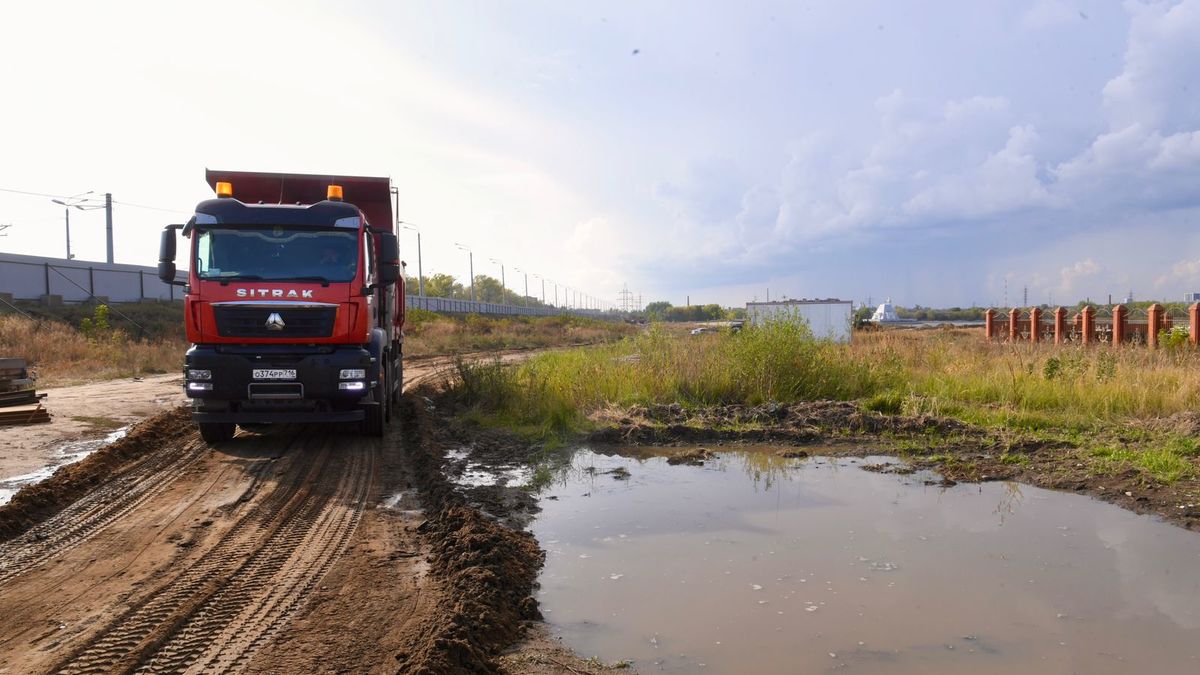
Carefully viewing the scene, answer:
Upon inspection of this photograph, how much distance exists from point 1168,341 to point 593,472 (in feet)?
56.6

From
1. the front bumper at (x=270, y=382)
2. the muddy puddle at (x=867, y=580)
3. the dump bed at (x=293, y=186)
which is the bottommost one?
the muddy puddle at (x=867, y=580)

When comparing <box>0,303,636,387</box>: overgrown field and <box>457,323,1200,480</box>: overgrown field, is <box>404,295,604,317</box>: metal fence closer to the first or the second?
<box>0,303,636,387</box>: overgrown field

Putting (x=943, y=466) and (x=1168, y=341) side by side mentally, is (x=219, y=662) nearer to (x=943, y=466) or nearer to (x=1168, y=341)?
(x=943, y=466)

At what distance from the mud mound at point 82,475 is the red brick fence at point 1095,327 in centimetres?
1713

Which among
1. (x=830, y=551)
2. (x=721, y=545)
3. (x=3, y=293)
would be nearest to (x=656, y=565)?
(x=721, y=545)

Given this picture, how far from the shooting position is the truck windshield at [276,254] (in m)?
8.62

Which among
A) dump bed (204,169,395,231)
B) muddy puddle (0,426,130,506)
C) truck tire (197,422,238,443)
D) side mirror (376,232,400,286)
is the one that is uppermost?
dump bed (204,169,395,231)

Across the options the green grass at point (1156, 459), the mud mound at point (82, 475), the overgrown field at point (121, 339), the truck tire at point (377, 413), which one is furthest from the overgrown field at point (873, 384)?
the overgrown field at point (121, 339)

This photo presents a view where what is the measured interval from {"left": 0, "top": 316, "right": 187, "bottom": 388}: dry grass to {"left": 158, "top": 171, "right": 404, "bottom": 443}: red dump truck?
12116 mm

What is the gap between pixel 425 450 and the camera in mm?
8844

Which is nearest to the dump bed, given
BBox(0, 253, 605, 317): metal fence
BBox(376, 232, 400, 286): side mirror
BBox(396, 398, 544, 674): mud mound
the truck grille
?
BBox(376, 232, 400, 286): side mirror

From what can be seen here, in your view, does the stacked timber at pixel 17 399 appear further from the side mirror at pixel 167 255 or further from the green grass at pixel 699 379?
the green grass at pixel 699 379

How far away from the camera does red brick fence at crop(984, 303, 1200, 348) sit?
19406 millimetres

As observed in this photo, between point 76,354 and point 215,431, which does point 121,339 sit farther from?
point 215,431
